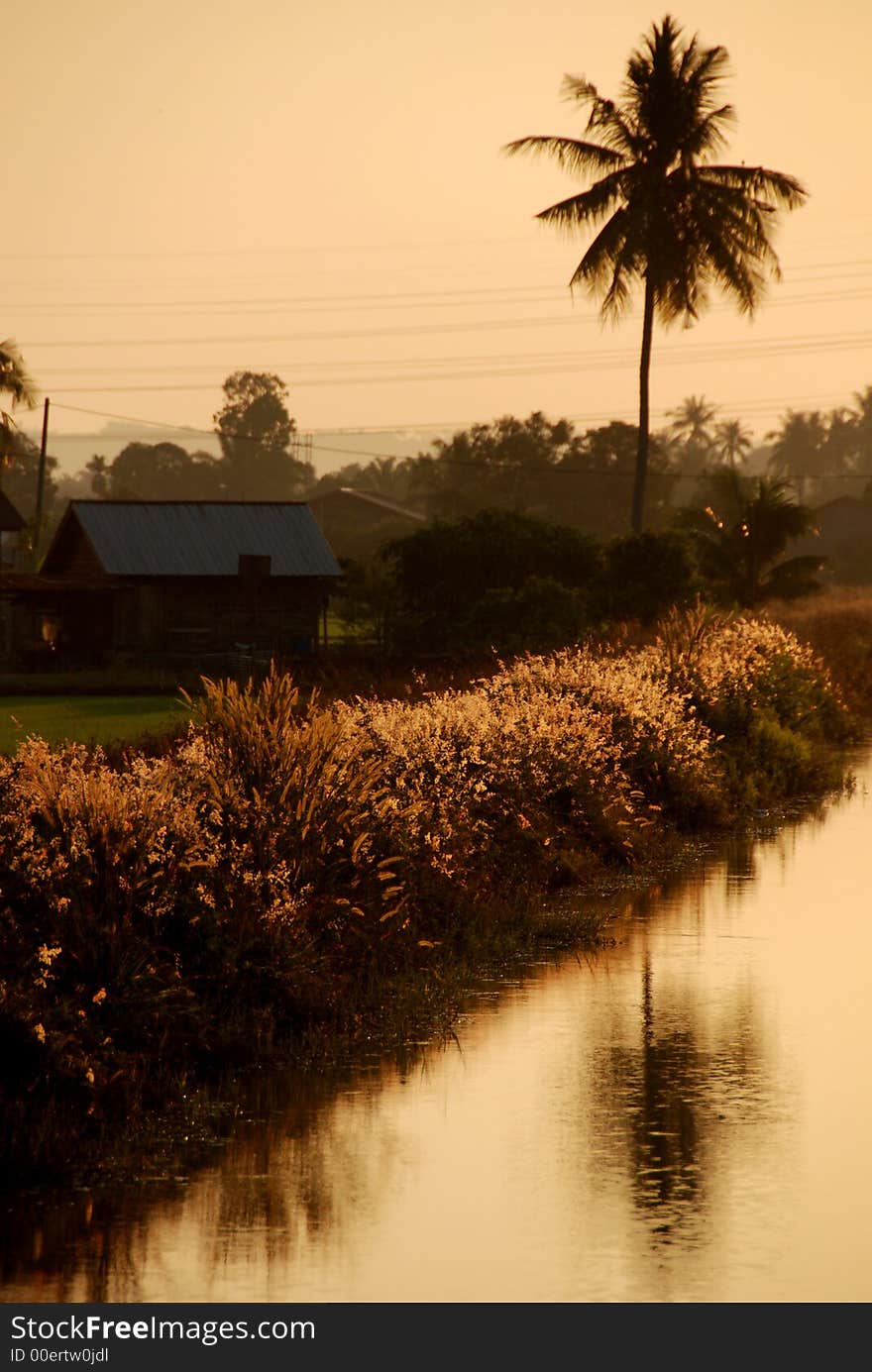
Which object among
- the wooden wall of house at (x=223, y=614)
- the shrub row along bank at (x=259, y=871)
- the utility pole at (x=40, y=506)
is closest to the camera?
the shrub row along bank at (x=259, y=871)

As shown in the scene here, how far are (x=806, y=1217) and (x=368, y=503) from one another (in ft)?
351

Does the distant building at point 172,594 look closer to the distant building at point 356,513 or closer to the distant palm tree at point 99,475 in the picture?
the distant building at point 356,513

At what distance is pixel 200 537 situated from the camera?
181ft

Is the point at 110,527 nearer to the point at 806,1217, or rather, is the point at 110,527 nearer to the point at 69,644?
the point at 69,644

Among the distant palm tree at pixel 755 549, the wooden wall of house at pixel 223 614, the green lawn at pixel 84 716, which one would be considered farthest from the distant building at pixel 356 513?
the green lawn at pixel 84 716

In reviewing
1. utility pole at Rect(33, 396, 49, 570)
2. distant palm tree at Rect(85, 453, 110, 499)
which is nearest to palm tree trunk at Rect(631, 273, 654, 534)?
utility pole at Rect(33, 396, 49, 570)

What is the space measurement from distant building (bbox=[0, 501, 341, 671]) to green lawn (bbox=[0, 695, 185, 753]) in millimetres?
10408

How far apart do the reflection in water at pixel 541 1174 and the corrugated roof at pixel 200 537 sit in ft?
133

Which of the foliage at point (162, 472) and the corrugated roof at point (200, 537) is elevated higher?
the foliage at point (162, 472)

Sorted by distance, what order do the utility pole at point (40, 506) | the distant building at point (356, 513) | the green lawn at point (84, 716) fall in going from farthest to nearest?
the distant building at point (356, 513), the utility pole at point (40, 506), the green lawn at point (84, 716)

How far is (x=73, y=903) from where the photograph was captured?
10.4m

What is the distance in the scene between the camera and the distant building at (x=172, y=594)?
5228cm

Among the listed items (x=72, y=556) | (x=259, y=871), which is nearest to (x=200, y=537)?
(x=72, y=556)
